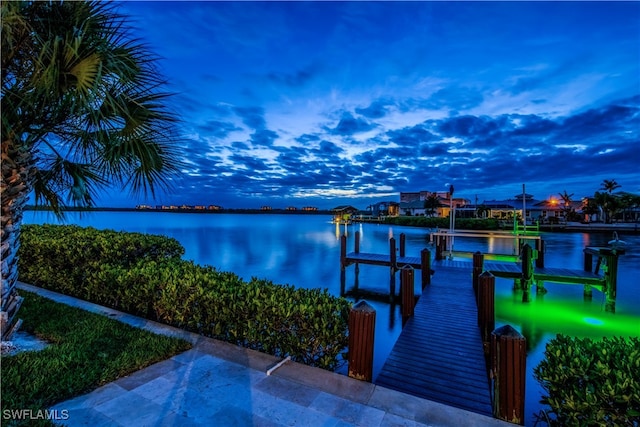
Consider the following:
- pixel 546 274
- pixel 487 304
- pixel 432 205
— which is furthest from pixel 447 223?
pixel 487 304

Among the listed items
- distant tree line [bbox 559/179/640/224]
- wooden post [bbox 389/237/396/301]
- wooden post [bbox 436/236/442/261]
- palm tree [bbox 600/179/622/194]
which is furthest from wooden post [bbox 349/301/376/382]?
palm tree [bbox 600/179/622/194]

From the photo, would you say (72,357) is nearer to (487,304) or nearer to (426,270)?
(487,304)

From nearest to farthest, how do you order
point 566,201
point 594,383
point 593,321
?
point 594,383
point 593,321
point 566,201

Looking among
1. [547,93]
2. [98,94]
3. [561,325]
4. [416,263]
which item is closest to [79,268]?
[98,94]

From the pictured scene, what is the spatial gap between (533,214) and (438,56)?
5754cm

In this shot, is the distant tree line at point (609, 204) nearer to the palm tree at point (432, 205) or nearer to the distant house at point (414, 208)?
the palm tree at point (432, 205)

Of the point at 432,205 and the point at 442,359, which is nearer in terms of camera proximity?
the point at 442,359

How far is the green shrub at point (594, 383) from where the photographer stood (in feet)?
7.36

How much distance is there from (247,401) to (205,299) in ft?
5.72

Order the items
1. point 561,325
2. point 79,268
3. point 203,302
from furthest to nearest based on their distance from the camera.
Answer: point 561,325 < point 79,268 < point 203,302

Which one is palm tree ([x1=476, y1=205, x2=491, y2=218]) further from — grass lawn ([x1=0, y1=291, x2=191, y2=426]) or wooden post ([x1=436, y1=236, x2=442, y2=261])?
grass lawn ([x1=0, y1=291, x2=191, y2=426])

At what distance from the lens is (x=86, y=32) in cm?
338

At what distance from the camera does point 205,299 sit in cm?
414

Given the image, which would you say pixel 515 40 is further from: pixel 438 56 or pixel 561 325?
pixel 561 325
